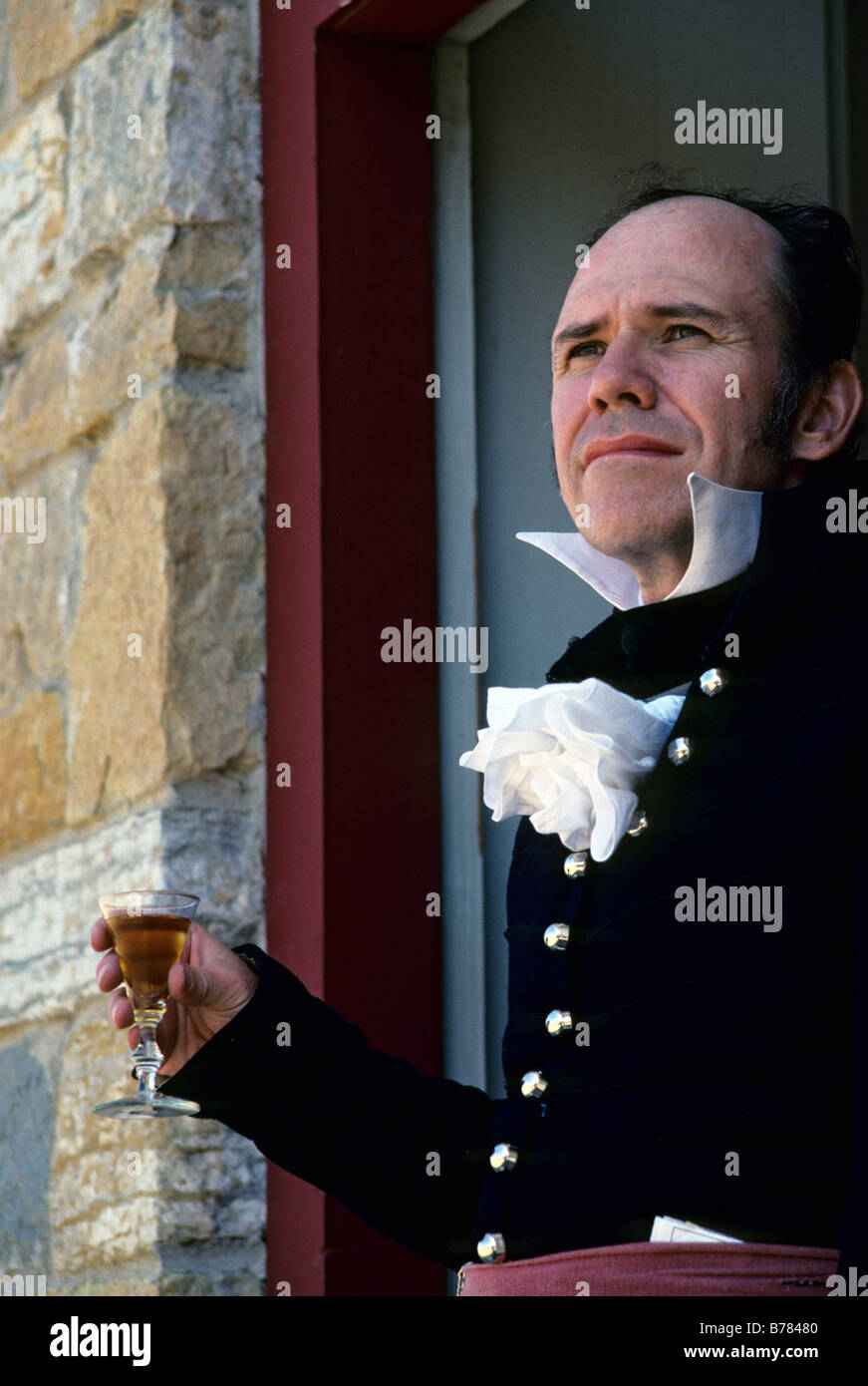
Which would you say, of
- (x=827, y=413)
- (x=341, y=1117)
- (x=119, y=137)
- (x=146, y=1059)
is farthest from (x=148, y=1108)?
(x=119, y=137)

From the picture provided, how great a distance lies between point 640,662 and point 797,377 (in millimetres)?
338

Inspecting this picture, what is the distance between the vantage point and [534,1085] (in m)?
1.95

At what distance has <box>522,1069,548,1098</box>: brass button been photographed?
1951mm

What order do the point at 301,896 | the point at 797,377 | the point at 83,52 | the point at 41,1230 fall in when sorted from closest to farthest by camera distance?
the point at 797,377 → the point at 301,896 → the point at 41,1230 → the point at 83,52

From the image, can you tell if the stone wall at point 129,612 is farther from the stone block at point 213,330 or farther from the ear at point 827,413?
the ear at point 827,413

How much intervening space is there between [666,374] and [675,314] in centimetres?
7

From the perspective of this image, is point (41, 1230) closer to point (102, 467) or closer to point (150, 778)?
point (150, 778)

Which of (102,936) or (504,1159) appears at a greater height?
(102,936)

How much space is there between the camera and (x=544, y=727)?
2025mm

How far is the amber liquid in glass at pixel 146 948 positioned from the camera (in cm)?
208

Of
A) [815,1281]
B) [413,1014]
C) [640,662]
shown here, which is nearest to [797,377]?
[640,662]

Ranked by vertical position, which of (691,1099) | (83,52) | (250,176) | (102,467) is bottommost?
(691,1099)

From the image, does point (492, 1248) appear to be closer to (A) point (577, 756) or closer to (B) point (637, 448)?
(A) point (577, 756)

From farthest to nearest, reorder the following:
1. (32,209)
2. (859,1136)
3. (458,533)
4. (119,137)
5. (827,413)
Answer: (32,209), (119,137), (458,533), (827,413), (859,1136)
